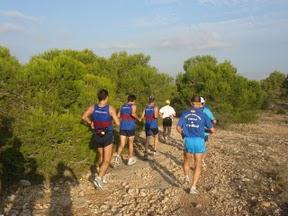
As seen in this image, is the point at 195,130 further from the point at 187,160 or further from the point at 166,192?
the point at 166,192

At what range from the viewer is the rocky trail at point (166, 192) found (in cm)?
805

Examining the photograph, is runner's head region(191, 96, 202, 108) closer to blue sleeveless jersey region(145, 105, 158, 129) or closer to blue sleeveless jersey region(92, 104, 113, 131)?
blue sleeveless jersey region(92, 104, 113, 131)

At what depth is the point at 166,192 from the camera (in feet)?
28.9

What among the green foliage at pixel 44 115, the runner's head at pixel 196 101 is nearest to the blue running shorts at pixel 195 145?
the runner's head at pixel 196 101

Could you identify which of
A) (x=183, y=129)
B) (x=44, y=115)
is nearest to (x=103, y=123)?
(x=44, y=115)

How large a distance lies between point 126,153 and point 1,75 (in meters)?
4.79

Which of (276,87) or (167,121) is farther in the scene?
(276,87)

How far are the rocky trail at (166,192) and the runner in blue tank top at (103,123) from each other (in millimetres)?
797

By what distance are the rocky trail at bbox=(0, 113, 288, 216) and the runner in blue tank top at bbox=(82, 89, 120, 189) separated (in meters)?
0.80

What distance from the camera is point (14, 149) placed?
927 centimetres

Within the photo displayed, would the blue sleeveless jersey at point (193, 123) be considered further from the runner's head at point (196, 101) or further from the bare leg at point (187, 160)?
the bare leg at point (187, 160)

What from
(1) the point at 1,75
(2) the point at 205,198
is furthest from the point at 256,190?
(1) the point at 1,75

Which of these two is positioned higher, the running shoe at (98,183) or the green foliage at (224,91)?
the green foliage at (224,91)

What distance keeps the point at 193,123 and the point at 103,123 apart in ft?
5.85
